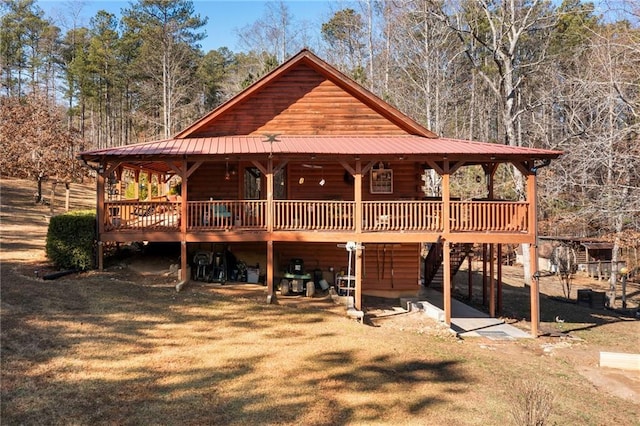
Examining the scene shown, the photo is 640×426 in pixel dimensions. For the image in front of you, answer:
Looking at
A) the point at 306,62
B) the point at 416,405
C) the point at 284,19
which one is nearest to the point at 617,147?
the point at 306,62

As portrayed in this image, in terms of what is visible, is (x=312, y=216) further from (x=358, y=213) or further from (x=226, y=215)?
(x=226, y=215)

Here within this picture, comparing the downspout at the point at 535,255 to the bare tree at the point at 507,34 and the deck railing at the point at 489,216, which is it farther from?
the bare tree at the point at 507,34

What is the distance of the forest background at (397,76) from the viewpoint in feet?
70.3

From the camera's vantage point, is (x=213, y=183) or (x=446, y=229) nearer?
(x=446, y=229)

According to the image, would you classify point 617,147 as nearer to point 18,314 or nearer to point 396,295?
point 396,295

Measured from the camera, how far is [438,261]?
17953mm

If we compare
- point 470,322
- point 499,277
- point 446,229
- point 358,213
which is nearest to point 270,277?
point 358,213

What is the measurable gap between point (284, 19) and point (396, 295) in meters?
32.5

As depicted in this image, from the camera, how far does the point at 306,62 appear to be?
52.4 ft

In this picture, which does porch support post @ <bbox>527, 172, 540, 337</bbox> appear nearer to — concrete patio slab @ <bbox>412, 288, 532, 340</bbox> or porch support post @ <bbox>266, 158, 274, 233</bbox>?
concrete patio slab @ <bbox>412, 288, 532, 340</bbox>

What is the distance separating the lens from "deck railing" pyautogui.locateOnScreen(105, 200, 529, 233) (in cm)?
1337

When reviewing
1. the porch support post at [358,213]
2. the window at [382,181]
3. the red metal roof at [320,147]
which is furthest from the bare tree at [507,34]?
the porch support post at [358,213]

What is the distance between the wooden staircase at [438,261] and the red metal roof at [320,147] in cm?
445

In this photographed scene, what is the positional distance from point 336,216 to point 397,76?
77.1 ft
